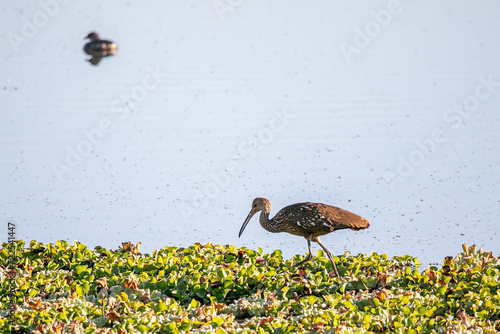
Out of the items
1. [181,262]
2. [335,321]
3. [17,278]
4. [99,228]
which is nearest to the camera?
[335,321]

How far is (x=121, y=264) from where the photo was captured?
6898mm

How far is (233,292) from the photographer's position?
6.53m

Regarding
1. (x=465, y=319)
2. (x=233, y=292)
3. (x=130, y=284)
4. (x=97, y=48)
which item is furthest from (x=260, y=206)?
(x=97, y=48)

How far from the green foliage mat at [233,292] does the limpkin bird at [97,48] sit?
325 inches

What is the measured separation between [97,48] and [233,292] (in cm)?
1001

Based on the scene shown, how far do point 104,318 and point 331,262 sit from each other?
217 cm

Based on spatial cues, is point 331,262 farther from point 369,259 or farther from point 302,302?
point 302,302

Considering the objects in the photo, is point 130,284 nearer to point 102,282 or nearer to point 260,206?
point 102,282

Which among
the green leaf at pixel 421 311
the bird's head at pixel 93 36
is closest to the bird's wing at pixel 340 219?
the green leaf at pixel 421 311

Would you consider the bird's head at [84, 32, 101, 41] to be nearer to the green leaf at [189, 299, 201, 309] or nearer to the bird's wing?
the bird's wing

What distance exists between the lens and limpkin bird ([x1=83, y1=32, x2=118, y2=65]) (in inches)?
600

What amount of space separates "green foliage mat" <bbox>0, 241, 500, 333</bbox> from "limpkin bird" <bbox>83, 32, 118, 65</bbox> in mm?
8260

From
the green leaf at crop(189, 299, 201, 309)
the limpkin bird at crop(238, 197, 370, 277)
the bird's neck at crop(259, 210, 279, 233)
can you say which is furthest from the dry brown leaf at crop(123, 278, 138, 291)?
the bird's neck at crop(259, 210, 279, 233)

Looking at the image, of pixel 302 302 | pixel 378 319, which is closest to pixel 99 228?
pixel 302 302
